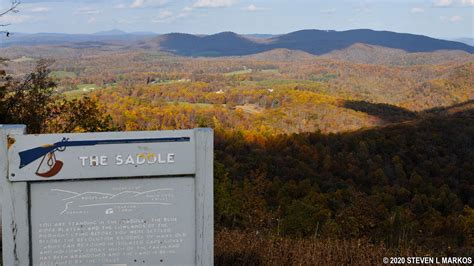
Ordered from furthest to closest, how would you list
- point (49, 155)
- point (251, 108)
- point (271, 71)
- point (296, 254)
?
1. point (271, 71)
2. point (251, 108)
3. point (296, 254)
4. point (49, 155)

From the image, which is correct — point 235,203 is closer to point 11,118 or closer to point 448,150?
point 11,118

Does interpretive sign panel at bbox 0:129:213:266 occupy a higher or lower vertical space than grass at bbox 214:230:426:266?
higher

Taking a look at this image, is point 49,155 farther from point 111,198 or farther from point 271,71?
point 271,71

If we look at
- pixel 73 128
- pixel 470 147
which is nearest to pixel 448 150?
pixel 470 147

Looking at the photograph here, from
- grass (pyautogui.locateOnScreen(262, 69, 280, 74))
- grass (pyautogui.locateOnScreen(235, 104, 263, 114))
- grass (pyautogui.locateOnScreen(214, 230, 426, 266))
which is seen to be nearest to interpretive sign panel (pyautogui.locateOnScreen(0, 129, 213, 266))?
grass (pyautogui.locateOnScreen(214, 230, 426, 266))

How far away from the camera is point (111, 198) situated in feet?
10.6

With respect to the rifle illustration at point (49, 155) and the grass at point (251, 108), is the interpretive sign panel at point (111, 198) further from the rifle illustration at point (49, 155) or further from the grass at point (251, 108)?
the grass at point (251, 108)

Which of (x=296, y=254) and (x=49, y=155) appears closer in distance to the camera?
(x=49, y=155)

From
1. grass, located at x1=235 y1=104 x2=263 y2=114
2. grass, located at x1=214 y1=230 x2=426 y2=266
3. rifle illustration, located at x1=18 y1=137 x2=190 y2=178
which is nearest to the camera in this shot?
rifle illustration, located at x1=18 y1=137 x2=190 y2=178

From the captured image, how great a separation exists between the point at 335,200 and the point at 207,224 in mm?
26101

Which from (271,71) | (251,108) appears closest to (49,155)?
(251,108)

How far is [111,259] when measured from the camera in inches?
126

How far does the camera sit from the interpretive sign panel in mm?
3152

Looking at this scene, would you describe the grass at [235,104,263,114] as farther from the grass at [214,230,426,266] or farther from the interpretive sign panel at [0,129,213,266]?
the interpretive sign panel at [0,129,213,266]
